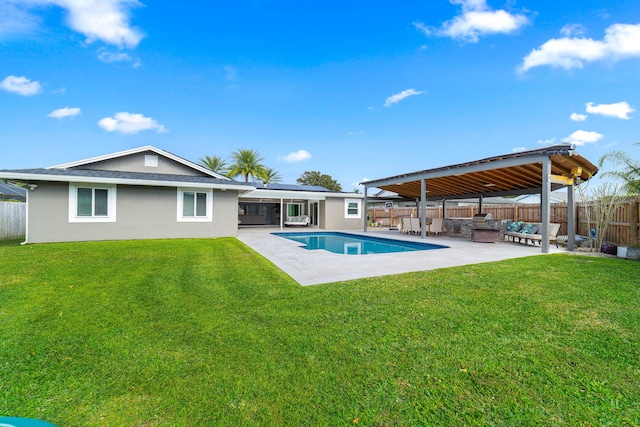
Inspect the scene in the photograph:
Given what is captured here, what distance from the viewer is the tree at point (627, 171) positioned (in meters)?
10.3

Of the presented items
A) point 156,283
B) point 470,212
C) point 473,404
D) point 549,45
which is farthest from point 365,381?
point 470,212

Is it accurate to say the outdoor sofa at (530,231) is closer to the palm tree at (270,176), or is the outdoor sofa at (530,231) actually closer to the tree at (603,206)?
the tree at (603,206)

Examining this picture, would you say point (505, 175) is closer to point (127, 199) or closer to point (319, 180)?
point (127, 199)

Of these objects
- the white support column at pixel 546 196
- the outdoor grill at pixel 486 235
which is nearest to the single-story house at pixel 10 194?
the outdoor grill at pixel 486 235

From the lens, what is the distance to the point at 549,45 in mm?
13547

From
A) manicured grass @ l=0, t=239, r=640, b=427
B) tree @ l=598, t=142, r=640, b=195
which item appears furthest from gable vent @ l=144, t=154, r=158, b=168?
tree @ l=598, t=142, r=640, b=195

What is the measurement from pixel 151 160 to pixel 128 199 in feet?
8.65

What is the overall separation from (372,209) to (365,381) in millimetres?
25561

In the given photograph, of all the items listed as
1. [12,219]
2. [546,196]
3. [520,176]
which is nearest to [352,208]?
[520,176]

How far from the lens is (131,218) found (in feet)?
41.1

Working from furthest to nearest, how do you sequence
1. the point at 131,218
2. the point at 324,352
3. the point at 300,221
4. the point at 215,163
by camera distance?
1. the point at 215,163
2. the point at 300,221
3. the point at 131,218
4. the point at 324,352

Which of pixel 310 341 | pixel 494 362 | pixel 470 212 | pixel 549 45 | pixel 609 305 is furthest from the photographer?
pixel 470 212

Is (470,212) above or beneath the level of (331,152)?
beneath

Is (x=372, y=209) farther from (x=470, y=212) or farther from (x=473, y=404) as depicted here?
(x=473, y=404)
